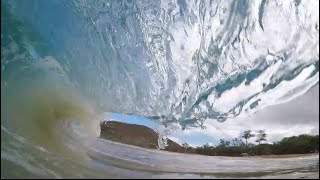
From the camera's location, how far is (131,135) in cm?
146

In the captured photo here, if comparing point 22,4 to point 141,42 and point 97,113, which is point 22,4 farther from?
point 141,42

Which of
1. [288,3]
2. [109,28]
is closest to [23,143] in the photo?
[109,28]

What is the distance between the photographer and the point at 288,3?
1.96 m

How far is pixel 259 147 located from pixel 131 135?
0.37 m

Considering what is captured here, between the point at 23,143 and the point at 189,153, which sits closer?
the point at 23,143

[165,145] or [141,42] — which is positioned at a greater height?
[141,42]

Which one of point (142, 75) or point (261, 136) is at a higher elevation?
point (142, 75)

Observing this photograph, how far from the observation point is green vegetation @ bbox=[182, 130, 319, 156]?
1302 millimetres

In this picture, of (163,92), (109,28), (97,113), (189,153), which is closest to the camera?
(189,153)

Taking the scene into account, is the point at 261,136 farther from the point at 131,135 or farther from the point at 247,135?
the point at 131,135

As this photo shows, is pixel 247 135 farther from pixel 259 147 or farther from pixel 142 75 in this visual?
pixel 142 75

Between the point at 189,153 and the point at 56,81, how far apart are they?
1.50 ft

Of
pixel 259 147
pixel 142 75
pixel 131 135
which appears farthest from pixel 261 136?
pixel 142 75

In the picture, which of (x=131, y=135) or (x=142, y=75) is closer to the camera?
(x=131, y=135)
